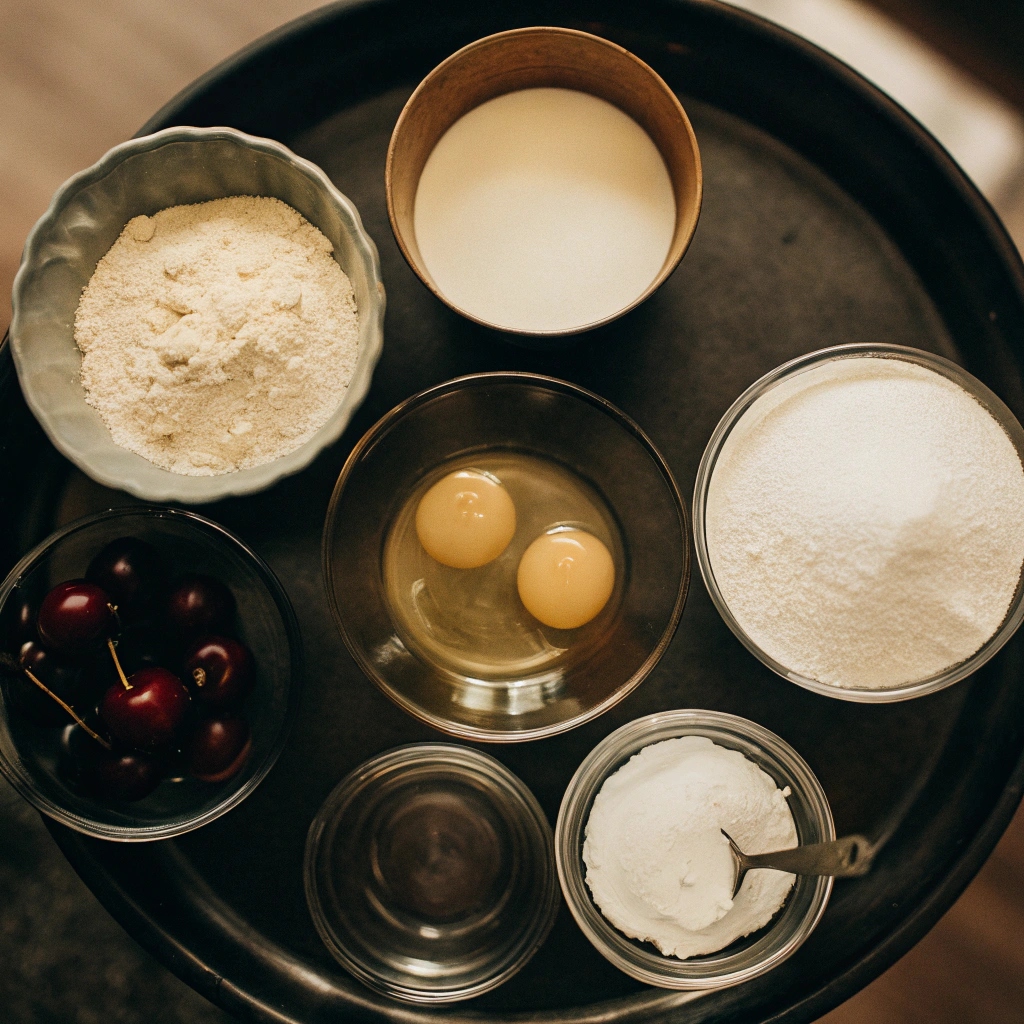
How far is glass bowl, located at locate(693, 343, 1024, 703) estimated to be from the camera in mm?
757

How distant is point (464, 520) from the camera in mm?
808

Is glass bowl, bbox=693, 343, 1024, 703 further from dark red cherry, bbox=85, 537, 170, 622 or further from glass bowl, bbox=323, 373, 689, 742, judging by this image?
dark red cherry, bbox=85, 537, 170, 622

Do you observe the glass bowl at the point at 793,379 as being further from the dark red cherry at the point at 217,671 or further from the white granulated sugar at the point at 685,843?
the dark red cherry at the point at 217,671

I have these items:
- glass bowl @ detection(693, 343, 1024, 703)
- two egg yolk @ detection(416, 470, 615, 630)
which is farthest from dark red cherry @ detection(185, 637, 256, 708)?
glass bowl @ detection(693, 343, 1024, 703)

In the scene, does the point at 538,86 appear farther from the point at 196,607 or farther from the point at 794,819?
the point at 794,819

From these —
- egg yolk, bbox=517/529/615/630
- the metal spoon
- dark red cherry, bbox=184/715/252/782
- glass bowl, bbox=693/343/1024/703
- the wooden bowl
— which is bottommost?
dark red cherry, bbox=184/715/252/782

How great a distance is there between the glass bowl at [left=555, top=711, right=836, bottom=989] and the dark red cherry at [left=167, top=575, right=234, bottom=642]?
0.42 m

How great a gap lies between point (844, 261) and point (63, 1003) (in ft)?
4.33

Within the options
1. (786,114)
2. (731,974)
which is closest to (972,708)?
(731,974)

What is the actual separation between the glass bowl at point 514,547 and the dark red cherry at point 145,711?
0.62 feet

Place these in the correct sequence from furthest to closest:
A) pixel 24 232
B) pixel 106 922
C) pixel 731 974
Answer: pixel 24 232, pixel 106 922, pixel 731 974

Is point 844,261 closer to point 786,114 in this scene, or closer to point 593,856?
point 786,114

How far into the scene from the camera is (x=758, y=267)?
0.86 metres

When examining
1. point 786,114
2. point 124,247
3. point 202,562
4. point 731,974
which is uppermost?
point 786,114
